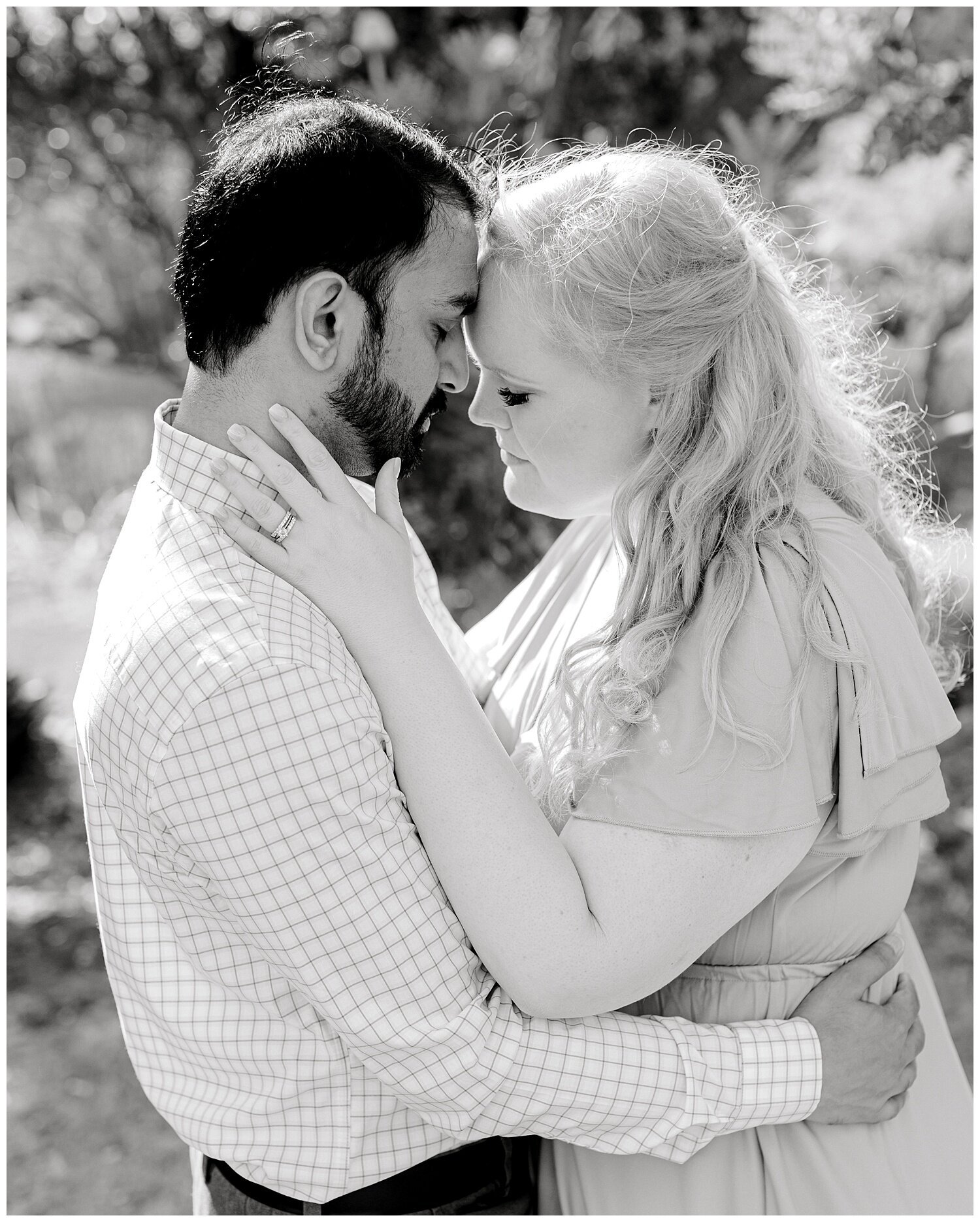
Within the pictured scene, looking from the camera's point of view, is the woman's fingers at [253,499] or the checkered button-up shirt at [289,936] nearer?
the checkered button-up shirt at [289,936]

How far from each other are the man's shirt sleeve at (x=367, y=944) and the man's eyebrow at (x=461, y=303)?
69 centimetres

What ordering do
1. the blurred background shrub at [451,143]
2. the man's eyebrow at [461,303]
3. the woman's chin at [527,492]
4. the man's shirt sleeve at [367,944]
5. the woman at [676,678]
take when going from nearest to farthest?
1. the man's shirt sleeve at [367,944]
2. the woman at [676,678]
3. the man's eyebrow at [461,303]
4. the woman's chin at [527,492]
5. the blurred background shrub at [451,143]

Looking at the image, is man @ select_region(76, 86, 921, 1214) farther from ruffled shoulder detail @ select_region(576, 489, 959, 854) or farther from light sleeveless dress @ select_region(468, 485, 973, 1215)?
ruffled shoulder detail @ select_region(576, 489, 959, 854)

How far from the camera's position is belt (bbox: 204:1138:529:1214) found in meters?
1.66

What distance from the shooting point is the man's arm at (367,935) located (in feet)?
4.52

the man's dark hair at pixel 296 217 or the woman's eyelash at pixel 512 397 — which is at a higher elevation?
the man's dark hair at pixel 296 217

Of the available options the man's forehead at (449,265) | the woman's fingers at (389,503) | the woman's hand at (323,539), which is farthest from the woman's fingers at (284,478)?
the man's forehead at (449,265)

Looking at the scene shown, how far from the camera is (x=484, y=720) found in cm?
156

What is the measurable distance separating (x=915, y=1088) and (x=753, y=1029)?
404mm

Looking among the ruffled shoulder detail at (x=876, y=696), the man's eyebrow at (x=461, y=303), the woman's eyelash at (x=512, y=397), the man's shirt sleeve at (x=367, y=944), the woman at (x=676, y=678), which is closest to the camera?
the man's shirt sleeve at (x=367, y=944)

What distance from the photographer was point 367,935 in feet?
4.65

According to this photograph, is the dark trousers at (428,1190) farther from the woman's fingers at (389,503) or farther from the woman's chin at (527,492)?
the woman's chin at (527,492)

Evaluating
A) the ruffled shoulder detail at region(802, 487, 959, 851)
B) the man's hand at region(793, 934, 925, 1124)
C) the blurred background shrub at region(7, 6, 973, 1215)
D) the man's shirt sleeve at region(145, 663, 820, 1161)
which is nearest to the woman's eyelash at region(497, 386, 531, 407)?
the ruffled shoulder detail at region(802, 487, 959, 851)

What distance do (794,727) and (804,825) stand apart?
0.14 meters
